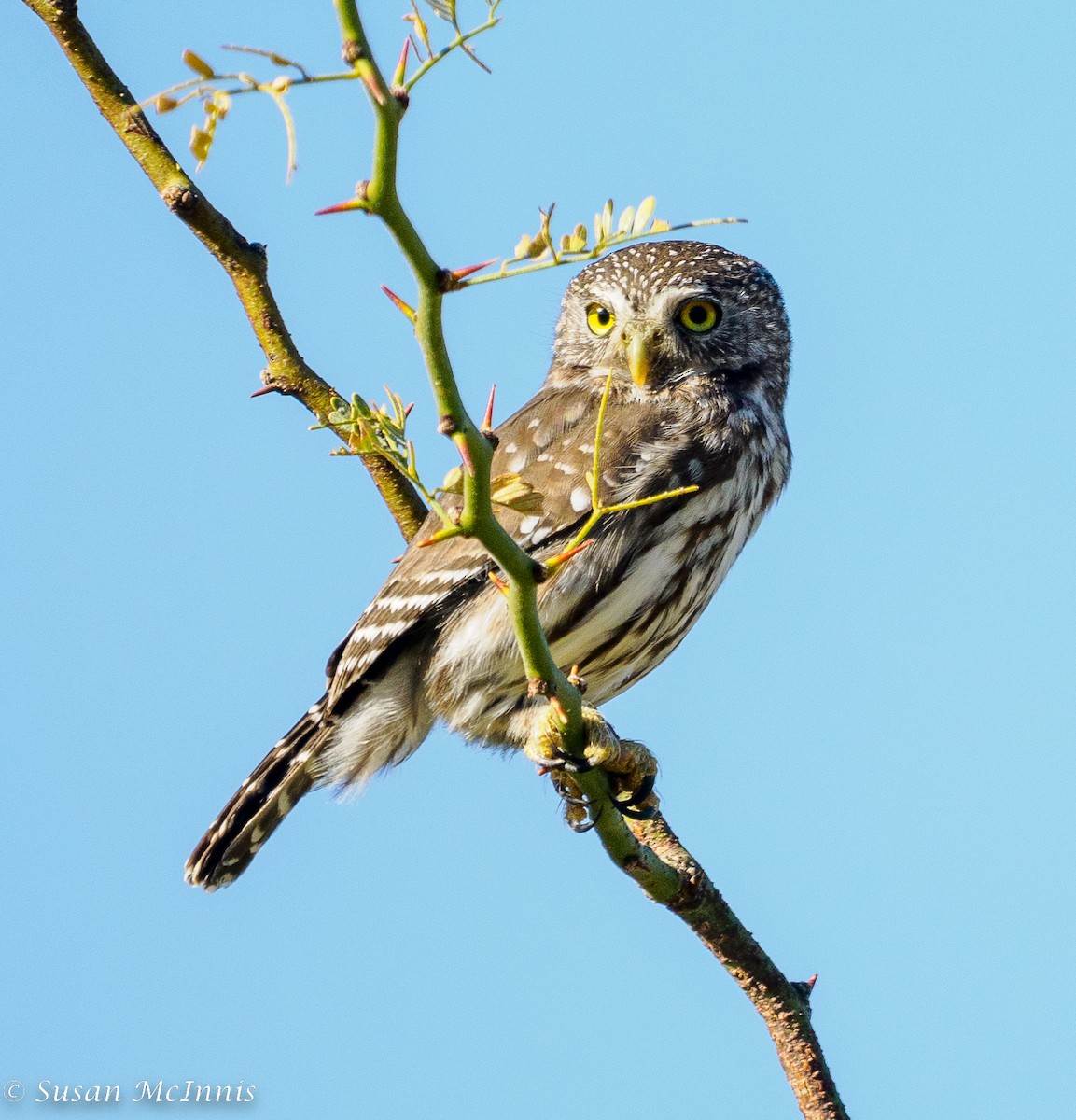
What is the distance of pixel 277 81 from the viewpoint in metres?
1.94

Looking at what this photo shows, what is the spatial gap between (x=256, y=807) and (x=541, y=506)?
1383mm

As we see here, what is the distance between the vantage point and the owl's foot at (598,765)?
357 cm

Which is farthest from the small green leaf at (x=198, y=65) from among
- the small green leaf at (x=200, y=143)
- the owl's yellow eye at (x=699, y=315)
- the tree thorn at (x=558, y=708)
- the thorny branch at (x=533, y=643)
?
the owl's yellow eye at (x=699, y=315)

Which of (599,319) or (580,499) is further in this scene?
(599,319)

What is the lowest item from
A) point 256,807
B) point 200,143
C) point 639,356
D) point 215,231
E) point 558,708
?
point 558,708

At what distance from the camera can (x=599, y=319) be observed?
5594 mm

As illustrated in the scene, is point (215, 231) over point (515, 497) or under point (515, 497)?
over

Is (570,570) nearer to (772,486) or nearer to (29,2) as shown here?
(772,486)

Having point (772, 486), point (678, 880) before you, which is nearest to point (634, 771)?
point (678, 880)

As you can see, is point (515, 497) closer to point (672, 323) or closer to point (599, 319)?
point (672, 323)

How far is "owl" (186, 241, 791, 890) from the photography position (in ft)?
15.3

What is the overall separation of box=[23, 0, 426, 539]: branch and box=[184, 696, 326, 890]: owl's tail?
0.75m

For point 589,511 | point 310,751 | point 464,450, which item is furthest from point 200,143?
point 310,751

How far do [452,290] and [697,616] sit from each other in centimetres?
327
